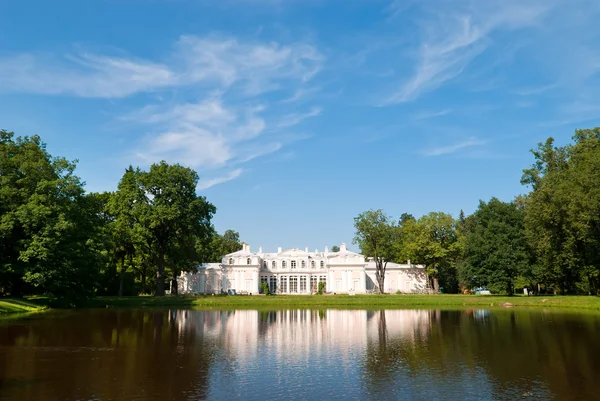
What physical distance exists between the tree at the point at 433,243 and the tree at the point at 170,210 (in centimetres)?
3311

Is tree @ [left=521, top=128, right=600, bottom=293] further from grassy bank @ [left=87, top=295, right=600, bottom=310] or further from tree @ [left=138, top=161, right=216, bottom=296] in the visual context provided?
tree @ [left=138, top=161, right=216, bottom=296]

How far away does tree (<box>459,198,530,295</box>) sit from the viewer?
5541 centimetres

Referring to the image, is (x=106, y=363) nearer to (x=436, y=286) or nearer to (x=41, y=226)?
(x=41, y=226)

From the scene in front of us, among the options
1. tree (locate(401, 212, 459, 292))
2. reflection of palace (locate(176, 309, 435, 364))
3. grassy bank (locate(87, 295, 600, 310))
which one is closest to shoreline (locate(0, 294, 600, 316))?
grassy bank (locate(87, 295, 600, 310))

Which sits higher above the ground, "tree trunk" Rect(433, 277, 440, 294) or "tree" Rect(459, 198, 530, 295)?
"tree" Rect(459, 198, 530, 295)

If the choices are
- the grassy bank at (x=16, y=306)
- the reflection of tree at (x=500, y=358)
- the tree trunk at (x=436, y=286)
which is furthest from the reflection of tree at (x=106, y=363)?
the tree trunk at (x=436, y=286)

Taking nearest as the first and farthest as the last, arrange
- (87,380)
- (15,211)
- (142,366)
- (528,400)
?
(528,400) < (87,380) < (142,366) < (15,211)

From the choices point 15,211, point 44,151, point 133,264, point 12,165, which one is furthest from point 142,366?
point 133,264

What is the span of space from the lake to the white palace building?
50.8 metres

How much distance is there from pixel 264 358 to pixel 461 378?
6.71 m

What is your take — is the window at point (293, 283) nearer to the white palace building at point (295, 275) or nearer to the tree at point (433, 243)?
the white palace building at point (295, 275)

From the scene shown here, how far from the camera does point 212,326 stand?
28500mm

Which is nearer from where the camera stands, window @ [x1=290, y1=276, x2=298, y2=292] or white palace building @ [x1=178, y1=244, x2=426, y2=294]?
white palace building @ [x1=178, y1=244, x2=426, y2=294]

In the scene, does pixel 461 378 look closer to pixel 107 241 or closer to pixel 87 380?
pixel 87 380
